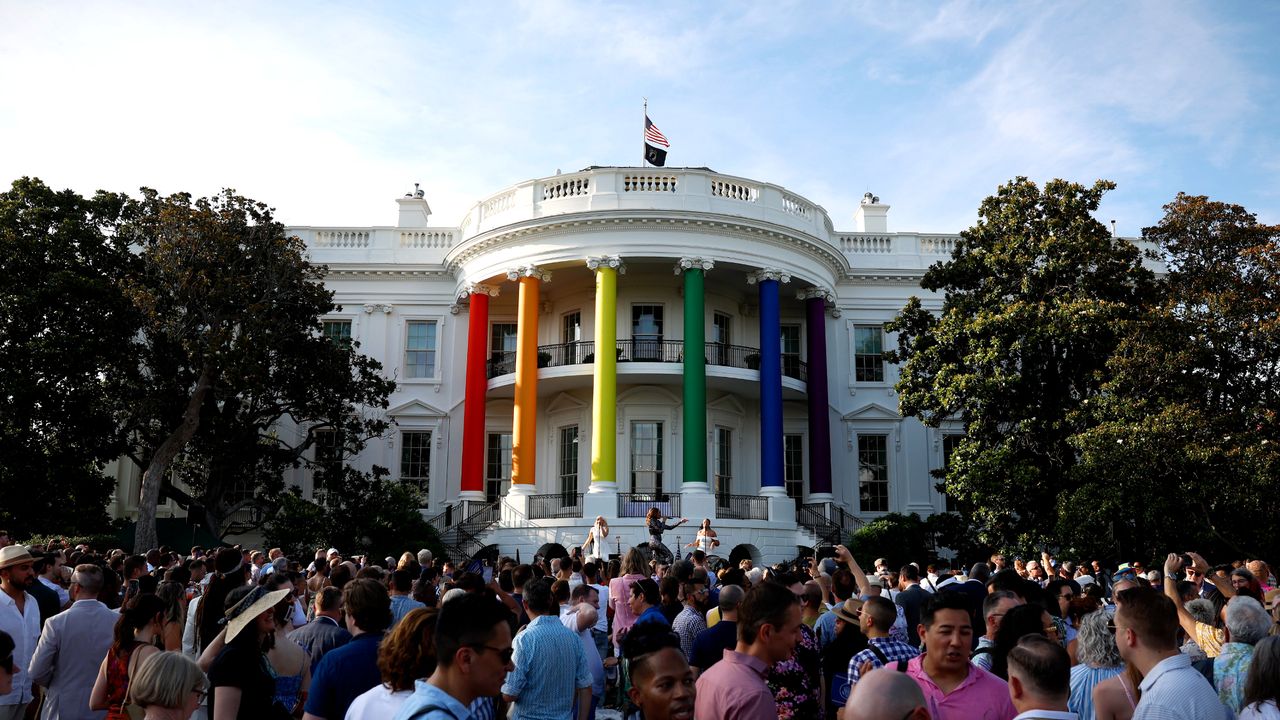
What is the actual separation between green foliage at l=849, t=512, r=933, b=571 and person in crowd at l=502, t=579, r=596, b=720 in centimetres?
2007

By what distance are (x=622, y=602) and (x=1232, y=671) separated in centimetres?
478

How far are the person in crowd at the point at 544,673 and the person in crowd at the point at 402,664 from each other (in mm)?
1802

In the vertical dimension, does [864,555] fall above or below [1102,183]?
below

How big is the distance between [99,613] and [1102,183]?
2060cm

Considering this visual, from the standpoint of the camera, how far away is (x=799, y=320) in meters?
29.8

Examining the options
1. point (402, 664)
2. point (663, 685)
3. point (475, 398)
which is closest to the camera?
point (663, 685)

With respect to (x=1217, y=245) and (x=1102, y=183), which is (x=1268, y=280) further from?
(x=1102, y=183)

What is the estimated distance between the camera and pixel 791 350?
97.5 ft

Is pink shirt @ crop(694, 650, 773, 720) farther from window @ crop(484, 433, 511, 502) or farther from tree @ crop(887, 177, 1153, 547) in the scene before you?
window @ crop(484, 433, 511, 502)

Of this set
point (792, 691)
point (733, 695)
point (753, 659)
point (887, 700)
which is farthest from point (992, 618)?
point (887, 700)

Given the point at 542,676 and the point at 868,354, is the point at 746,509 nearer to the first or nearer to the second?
the point at 868,354

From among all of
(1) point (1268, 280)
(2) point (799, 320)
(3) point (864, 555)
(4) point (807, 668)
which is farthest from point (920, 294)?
(4) point (807, 668)

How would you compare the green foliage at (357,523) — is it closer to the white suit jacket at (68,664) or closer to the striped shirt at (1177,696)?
the white suit jacket at (68,664)

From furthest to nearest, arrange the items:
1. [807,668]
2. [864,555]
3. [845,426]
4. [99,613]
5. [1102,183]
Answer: [845,426] → [864,555] → [1102,183] → [99,613] → [807,668]
